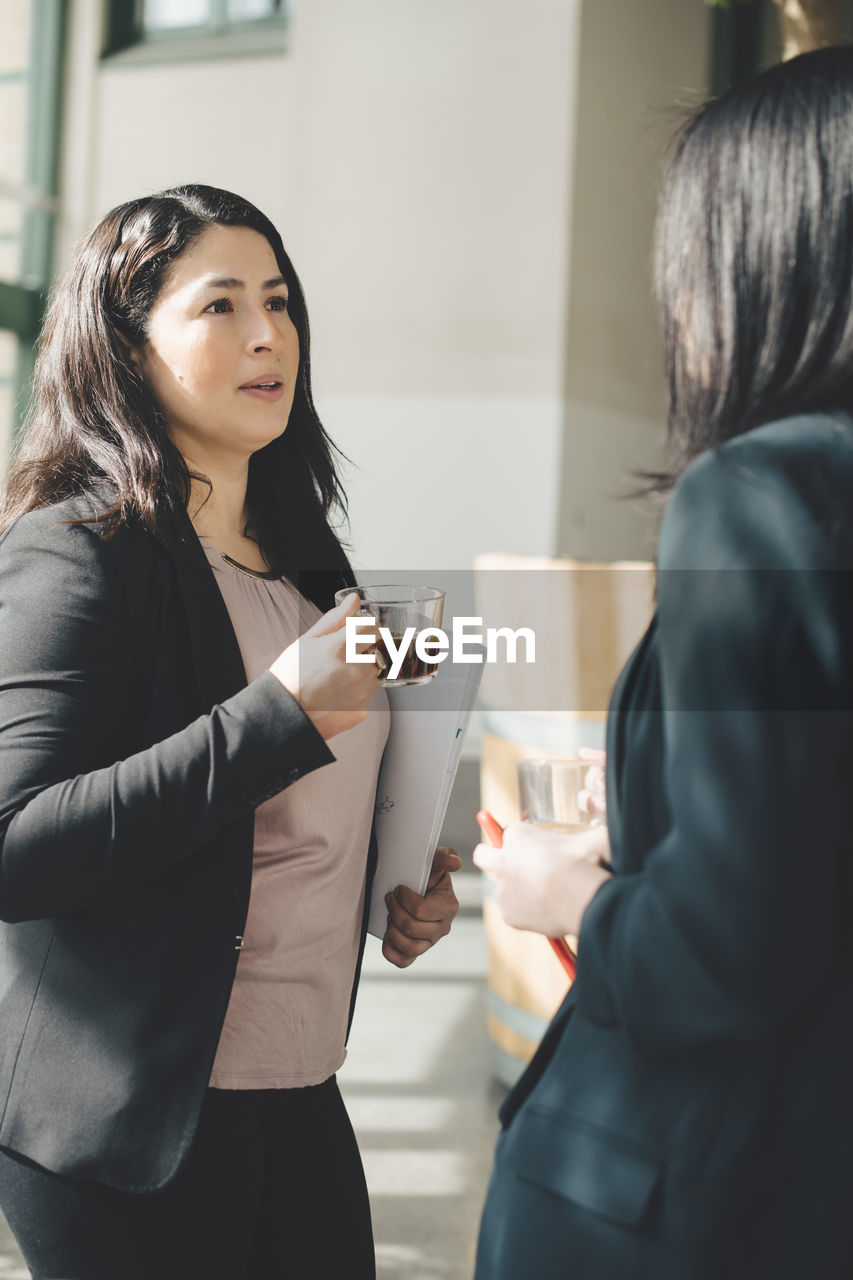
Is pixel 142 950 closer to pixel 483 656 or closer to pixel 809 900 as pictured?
pixel 483 656

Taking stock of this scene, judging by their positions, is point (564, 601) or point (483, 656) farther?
point (564, 601)

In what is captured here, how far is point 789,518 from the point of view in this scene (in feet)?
2.09

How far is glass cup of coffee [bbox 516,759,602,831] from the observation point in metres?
1.08

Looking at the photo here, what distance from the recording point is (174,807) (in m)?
0.94

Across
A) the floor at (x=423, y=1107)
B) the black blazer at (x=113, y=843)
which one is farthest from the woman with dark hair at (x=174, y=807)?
the floor at (x=423, y=1107)

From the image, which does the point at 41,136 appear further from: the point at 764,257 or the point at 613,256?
the point at 764,257

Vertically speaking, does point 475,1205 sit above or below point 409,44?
below

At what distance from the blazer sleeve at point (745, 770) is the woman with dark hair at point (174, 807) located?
1.27 ft

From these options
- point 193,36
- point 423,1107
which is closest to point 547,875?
point 423,1107

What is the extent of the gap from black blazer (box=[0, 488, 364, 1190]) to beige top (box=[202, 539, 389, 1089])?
0.32 ft

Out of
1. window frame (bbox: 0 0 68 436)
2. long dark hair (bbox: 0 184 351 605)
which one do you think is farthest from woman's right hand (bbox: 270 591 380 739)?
window frame (bbox: 0 0 68 436)

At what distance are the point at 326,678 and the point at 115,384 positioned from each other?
0.43 m

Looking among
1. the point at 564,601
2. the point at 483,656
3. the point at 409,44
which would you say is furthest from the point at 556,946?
the point at 409,44

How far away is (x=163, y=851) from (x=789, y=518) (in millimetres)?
586
